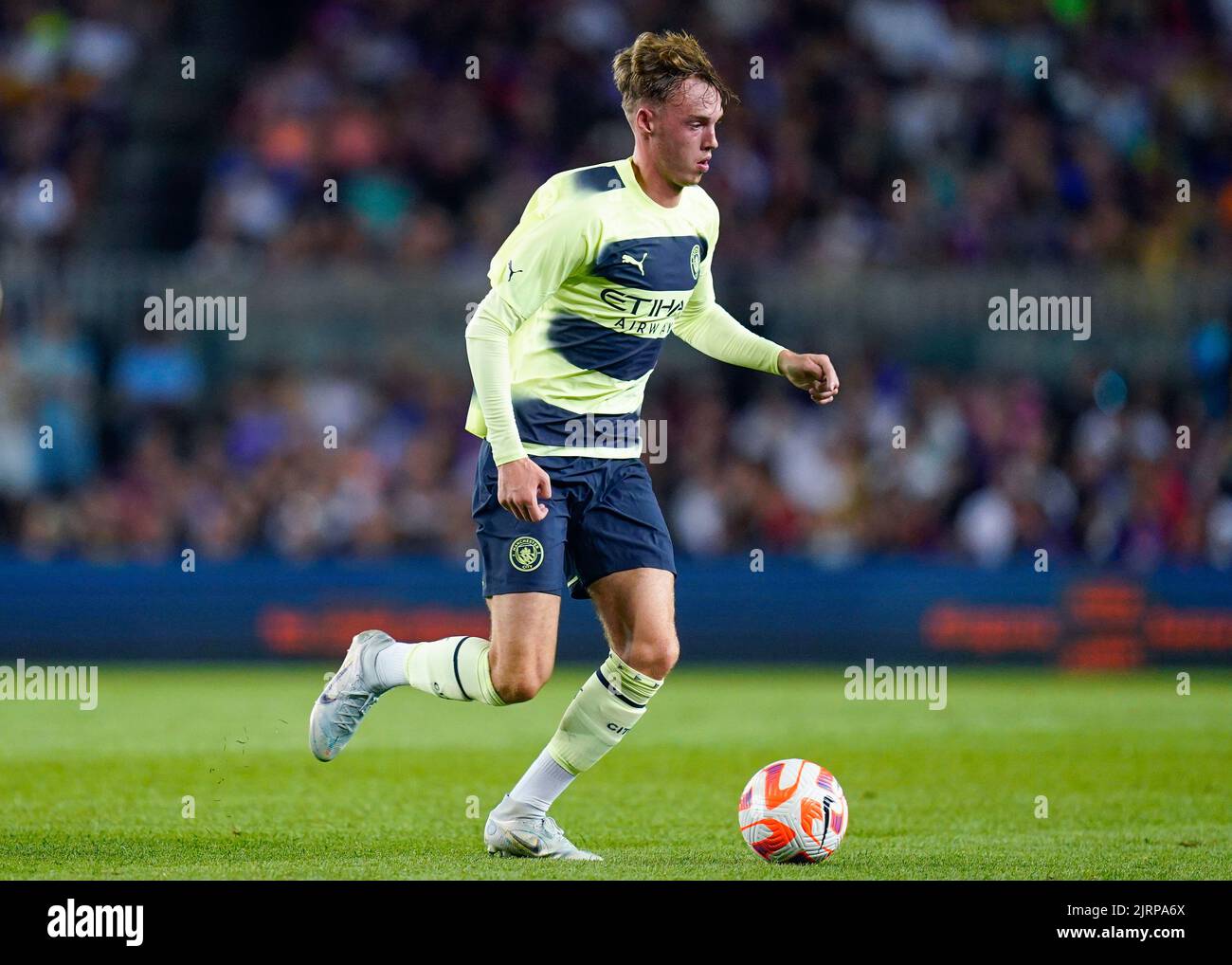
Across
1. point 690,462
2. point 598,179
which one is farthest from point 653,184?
point 690,462

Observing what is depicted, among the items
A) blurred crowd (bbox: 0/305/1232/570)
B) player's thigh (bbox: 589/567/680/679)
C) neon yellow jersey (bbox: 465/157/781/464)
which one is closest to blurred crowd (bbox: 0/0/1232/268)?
blurred crowd (bbox: 0/305/1232/570)

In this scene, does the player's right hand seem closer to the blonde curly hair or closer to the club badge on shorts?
the club badge on shorts

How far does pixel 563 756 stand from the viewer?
6719 millimetres

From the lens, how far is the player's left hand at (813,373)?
681 centimetres

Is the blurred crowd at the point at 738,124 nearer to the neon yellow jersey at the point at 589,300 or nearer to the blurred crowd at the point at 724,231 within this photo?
the blurred crowd at the point at 724,231

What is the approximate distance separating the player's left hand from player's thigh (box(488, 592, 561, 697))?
1277 mm

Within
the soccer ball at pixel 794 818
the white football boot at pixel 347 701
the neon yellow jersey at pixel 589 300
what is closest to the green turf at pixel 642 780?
the soccer ball at pixel 794 818

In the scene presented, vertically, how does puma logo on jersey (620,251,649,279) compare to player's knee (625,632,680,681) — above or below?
above

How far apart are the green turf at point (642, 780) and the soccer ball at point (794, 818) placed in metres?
0.08

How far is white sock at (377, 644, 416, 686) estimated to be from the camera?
6824 mm

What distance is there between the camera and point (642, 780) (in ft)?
29.7

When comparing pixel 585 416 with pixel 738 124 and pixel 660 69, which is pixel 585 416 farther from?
pixel 738 124

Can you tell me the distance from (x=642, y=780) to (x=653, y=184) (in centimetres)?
351

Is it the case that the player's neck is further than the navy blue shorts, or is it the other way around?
the player's neck
